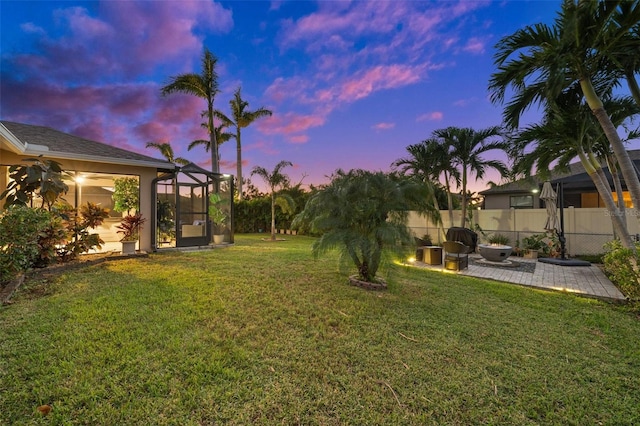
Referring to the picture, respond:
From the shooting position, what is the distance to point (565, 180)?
10.5m

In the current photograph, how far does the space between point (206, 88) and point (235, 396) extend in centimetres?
1666

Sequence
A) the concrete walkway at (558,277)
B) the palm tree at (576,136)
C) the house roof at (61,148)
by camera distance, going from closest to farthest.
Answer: the concrete walkway at (558,277), the palm tree at (576,136), the house roof at (61,148)

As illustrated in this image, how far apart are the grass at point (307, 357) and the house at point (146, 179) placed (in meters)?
4.05

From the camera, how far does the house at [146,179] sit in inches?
280

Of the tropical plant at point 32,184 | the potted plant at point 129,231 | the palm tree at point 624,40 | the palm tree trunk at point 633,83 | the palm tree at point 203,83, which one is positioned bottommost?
the potted plant at point 129,231

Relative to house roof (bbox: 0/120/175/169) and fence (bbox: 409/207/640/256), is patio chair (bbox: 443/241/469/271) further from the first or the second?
house roof (bbox: 0/120/175/169)

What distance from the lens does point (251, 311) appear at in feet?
12.5

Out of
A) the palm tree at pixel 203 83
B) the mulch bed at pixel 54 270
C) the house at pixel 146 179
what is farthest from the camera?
the palm tree at pixel 203 83

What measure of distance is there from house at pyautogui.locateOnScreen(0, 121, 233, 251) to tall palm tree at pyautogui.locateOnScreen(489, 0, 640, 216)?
968 centimetres

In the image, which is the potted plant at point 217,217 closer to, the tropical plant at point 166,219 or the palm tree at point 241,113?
the tropical plant at point 166,219

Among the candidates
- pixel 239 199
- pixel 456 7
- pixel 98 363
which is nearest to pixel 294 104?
pixel 456 7

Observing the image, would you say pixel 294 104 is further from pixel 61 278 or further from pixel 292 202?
pixel 61 278

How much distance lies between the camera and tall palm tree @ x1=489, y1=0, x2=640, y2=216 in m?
3.93

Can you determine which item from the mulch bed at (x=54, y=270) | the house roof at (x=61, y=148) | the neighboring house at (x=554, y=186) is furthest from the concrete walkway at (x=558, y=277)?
the house roof at (x=61, y=148)
